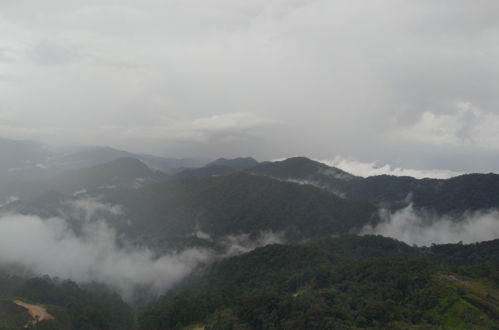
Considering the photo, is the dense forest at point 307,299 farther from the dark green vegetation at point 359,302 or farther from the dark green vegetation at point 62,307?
the dark green vegetation at point 62,307

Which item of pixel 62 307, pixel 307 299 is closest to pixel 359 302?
pixel 307 299

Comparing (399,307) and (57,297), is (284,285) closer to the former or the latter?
(399,307)

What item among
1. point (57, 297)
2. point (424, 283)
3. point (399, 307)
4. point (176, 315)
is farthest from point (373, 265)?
point (57, 297)

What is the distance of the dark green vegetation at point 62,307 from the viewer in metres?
121

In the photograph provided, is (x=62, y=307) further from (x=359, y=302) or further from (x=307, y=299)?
(x=359, y=302)

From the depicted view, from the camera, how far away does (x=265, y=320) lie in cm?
9538

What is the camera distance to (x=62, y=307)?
14588 centimetres

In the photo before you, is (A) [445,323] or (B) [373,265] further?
(B) [373,265]

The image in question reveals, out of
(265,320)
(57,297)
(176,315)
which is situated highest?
(265,320)

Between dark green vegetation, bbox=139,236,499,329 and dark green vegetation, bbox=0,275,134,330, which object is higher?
dark green vegetation, bbox=139,236,499,329

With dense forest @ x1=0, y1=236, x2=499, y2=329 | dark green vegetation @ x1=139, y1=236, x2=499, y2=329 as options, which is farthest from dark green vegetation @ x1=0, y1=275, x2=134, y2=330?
dark green vegetation @ x1=139, y1=236, x2=499, y2=329

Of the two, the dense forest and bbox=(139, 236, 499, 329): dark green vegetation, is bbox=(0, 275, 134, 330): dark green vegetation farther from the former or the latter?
bbox=(139, 236, 499, 329): dark green vegetation

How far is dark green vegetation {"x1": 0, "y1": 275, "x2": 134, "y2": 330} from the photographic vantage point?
398ft

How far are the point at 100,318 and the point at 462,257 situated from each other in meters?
173
